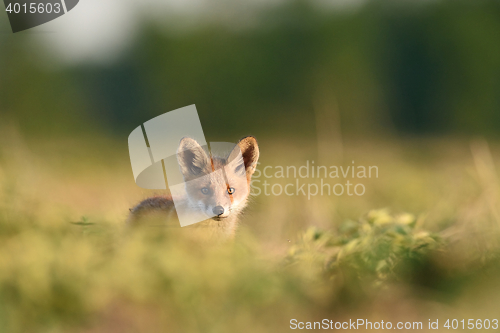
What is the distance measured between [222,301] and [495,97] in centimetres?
577

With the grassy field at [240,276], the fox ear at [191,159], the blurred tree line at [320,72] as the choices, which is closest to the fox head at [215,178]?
the fox ear at [191,159]

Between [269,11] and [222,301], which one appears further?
[269,11]

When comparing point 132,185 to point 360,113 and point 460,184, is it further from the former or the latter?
point 360,113

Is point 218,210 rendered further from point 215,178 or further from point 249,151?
point 249,151

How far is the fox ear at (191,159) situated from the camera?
150 centimetres

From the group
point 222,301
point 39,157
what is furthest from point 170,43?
point 222,301

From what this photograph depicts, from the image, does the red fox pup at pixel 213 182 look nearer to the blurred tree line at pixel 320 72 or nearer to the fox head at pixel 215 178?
the fox head at pixel 215 178

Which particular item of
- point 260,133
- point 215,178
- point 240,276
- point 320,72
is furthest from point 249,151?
point 320,72

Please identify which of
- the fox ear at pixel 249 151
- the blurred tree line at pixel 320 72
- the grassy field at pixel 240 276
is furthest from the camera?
the blurred tree line at pixel 320 72

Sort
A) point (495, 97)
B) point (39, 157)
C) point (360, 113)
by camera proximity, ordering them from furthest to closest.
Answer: point (360, 113)
point (495, 97)
point (39, 157)

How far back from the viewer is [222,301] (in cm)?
129

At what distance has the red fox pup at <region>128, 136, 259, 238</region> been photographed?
1.52 m

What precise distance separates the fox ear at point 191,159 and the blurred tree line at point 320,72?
3244mm

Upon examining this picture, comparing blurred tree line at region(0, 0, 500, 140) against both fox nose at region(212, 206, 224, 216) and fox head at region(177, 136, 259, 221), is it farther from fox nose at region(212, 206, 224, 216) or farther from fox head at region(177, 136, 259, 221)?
fox nose at region(212, 206, 224, 216)
